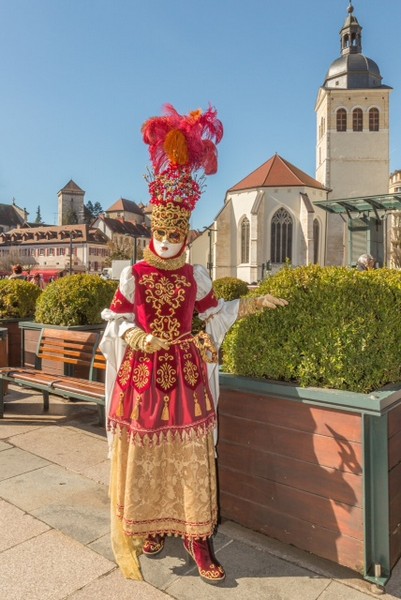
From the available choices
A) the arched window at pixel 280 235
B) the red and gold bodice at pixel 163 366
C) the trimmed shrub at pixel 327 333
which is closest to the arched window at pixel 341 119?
the arched window at pixel 280 235

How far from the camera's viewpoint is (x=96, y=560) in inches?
102

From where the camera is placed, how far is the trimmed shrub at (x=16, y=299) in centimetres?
745

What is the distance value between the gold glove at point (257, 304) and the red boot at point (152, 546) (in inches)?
56.2

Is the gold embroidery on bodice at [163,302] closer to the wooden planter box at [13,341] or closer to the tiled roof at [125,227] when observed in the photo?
the wooden planter box at [13,341]

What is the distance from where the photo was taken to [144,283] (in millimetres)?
2633

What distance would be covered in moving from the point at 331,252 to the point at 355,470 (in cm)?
3935

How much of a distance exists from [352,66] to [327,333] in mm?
45833

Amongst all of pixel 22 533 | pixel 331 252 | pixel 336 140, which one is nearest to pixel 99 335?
pixel 22 533

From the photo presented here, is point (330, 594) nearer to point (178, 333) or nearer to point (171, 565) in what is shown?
point (171, 565)

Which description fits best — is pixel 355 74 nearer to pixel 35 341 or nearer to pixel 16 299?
pixel 16 299

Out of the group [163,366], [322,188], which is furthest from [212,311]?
[322,188]

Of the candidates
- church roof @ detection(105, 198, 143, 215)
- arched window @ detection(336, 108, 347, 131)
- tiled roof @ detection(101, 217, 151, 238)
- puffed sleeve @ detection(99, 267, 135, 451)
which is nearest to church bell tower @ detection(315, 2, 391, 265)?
arched window @ detection(336, 108, 347, 131)

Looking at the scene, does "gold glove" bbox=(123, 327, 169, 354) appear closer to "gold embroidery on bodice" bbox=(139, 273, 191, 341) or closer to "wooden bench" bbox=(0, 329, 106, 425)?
"gold embroidery on bodice" bbox=(139, 273, 191, 341)

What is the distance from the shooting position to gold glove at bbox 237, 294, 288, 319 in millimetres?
2809
